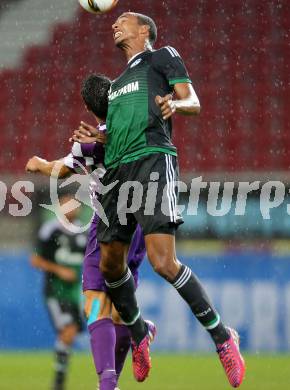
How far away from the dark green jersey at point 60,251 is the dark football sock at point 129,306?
10.8 feet

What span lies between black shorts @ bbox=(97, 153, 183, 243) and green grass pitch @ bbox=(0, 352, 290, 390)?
7.00ft

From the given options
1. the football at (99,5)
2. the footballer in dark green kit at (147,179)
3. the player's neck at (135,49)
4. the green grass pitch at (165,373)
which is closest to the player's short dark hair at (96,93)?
the footballer in dark green kit at (147,179)

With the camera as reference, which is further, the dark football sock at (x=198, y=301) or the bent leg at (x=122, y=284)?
the bent leg at (x=122, y=284)

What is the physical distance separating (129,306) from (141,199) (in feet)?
1.99

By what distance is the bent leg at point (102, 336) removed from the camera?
4598 millimetres

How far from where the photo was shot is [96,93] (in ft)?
15.9

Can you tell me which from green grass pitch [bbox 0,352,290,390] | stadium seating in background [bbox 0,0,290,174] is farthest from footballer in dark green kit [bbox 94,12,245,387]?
stadium seating in background [bbox 0,0,290,174]

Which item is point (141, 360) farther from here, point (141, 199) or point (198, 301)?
point (141, 199)

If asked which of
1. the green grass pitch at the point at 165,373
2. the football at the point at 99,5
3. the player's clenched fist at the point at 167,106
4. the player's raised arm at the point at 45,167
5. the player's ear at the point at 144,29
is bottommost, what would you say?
the green grass pitch at the point at 165,373

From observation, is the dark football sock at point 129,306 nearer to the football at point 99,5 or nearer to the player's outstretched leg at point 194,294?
the player's outstretched leg at point 194,294

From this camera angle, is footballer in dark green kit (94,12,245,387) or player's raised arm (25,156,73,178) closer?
footballer in dark green kit (94,12,245,387)

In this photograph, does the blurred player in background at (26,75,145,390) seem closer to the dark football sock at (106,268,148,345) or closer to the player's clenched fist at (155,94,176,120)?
the dark football sock at (106,268,148,345)

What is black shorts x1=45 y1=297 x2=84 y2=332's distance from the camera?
25.2 ft

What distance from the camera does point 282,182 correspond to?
8.27m
